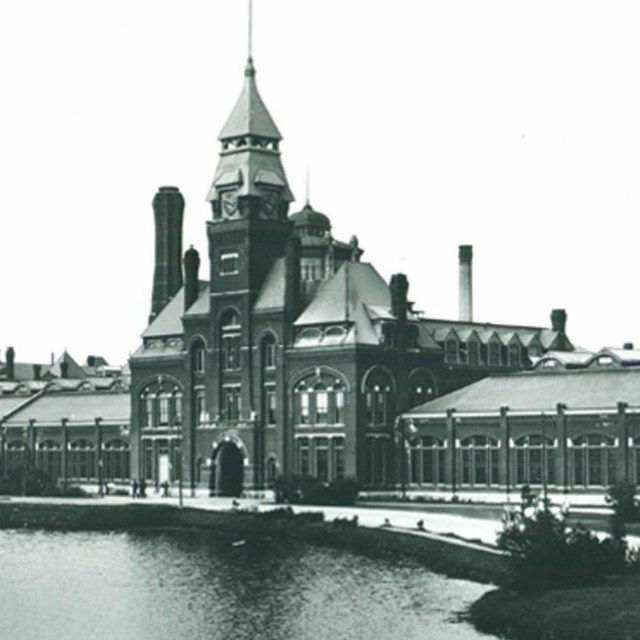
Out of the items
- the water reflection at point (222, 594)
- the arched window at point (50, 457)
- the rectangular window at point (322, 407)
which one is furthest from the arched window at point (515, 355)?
the water reflection at point (222, 594)

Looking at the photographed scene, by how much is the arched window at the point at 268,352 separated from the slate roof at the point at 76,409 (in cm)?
1908

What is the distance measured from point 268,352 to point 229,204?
409 inches

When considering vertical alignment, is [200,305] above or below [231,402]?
above

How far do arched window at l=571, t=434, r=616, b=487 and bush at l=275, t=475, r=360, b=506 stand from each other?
12.8m

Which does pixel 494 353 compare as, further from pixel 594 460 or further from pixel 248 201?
pixel 594 460

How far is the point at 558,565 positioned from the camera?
155 ft

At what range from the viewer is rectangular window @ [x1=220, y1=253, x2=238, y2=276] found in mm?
101500


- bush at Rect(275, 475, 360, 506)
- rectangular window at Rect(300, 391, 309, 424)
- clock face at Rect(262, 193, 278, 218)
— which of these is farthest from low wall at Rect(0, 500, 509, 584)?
clock face at Rect(262, 193, 278, 218)

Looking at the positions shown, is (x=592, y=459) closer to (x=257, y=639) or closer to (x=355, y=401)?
(x=355, y=401)

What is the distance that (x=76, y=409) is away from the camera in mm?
122188

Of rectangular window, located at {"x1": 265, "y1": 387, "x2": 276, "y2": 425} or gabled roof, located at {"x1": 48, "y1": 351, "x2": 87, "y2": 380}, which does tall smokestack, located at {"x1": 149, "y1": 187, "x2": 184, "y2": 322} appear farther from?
gabled roof, located at {"x1": 48, "y1": 351, "x2": 87, "y2": 380}

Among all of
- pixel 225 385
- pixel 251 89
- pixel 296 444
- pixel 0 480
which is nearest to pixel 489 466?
pixel 296 444

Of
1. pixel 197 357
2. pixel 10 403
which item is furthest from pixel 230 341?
pixel 10 403

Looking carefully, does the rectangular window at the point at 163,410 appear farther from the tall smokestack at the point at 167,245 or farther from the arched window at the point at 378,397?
the arched window at the point at 378,397
